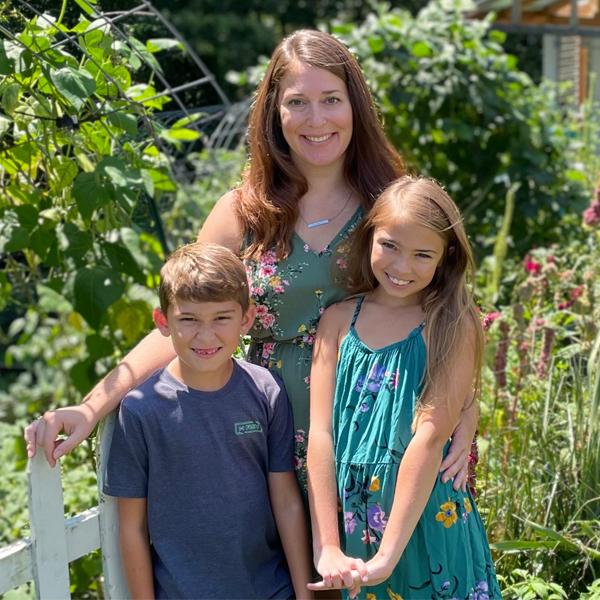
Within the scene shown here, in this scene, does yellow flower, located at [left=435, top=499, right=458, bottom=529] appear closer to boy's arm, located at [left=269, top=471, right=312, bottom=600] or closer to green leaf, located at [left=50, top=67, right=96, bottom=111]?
boy's arm, located at [left=269, top=471, right=312, bottom=600]

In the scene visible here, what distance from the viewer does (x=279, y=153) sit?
2086 millimetres

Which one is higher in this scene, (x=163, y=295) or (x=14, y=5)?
(x=14, y=5)

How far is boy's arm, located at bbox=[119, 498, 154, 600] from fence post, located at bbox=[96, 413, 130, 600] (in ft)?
0.11

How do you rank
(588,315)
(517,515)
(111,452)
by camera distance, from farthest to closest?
(588,315), (517,515), (111,452)

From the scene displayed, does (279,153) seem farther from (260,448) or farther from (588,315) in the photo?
(588,315)

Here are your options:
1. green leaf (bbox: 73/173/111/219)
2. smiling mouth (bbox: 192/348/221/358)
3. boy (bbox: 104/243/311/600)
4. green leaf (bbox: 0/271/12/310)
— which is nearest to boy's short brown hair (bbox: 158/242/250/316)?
boy (bbox: 104/243/311/600)

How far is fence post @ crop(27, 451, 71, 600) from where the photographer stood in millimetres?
1701

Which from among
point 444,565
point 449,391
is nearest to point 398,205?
point 449,391

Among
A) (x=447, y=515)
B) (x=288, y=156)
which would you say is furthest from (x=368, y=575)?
(x=288, y=156)

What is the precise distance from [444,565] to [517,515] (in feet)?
2.10

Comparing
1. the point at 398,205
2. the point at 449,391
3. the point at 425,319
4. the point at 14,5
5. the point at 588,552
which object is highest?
the point at 14,5

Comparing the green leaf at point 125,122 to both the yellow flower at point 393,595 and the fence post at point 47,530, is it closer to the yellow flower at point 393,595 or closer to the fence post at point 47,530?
the fence post at point 47,530

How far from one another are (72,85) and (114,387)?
2.51ft

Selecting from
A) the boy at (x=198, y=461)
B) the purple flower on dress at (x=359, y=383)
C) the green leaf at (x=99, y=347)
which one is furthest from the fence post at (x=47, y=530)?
the green leaf at (x=99, y=347)
